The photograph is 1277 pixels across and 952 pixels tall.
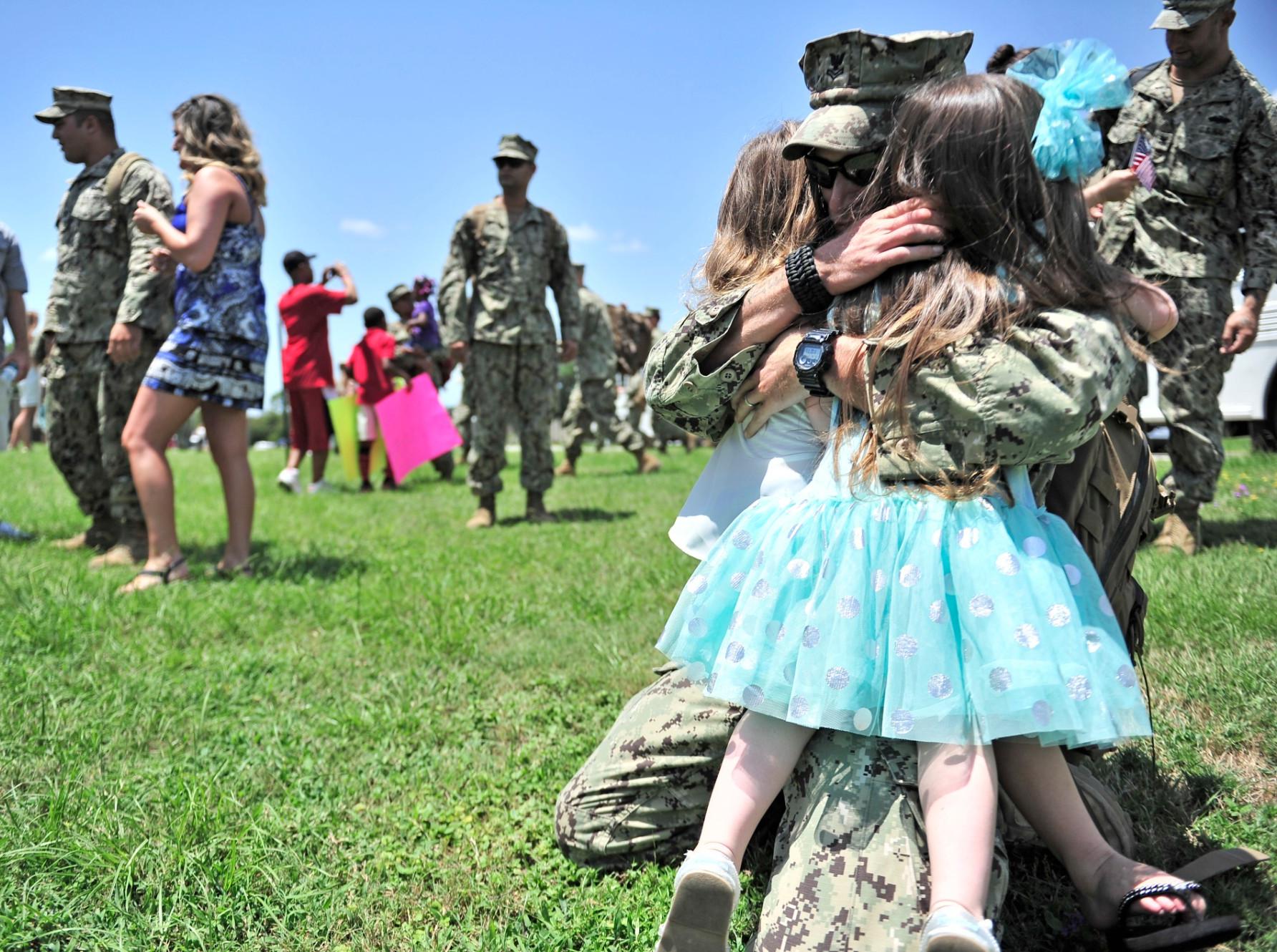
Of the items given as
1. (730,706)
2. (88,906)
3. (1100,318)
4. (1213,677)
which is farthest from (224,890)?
(1213,677)

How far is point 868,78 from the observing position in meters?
2.03

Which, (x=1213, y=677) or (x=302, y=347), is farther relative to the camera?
(x=302, y=347)

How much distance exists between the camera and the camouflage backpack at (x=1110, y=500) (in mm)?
2008

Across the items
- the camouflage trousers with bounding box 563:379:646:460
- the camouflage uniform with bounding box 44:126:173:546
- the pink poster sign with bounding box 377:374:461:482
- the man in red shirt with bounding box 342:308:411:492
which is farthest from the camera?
the camouflage trousers with bounding box 563:379:646:460

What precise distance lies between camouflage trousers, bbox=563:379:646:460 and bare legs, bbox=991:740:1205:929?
9.96 m

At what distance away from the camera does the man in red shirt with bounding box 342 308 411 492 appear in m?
10.9

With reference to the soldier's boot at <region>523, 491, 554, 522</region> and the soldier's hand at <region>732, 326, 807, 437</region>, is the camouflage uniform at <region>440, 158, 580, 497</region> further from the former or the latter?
the soldier's hand at <region>732, 326, 807, 437</region>

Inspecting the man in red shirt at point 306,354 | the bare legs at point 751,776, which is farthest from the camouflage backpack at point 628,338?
the bare legs at point 751,776

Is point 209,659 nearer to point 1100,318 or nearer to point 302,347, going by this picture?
point 1100,318

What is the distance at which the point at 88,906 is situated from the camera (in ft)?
6.70

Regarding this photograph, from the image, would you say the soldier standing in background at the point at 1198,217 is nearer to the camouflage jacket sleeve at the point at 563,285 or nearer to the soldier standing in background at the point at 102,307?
the camouflage jacket sleeve at the point at 563,285

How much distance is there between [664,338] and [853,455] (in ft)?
1.75

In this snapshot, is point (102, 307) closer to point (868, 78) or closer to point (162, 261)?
point (162, 261)

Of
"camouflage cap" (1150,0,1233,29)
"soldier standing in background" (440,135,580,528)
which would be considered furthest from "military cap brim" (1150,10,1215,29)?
"soldier standing in background" (440,135,580,528)
